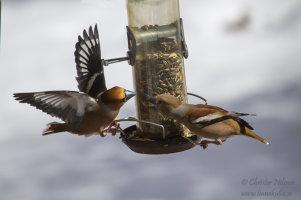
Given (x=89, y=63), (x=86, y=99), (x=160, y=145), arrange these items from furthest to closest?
(x=89, y=63) < (x=160, y=145) < (x=86, y=99)

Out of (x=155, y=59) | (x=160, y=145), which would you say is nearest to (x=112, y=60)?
(x=155, y=59)

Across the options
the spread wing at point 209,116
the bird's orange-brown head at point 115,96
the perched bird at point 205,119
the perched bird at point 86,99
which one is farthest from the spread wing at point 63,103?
the spread wing at point 209,116

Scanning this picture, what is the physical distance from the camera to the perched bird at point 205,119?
12.2 feet

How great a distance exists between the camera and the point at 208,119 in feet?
12.2

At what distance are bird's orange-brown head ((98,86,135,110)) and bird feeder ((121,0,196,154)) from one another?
0.42 meters

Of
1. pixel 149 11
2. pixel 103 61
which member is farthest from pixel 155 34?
pixel 103 61

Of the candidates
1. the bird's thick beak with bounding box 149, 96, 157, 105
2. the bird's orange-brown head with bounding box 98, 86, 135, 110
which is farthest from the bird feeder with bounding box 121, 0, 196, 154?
the bird's orange-brown head with bounding box 98, 86, 135, 110

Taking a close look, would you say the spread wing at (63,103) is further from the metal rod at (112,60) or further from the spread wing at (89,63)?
the metal rod at (112,60)

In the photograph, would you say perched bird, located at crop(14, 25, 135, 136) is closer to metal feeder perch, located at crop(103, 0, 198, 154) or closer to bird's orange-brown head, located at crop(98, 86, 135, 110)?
bird's orange-brown head, located at crop(98, 86, 135, 110)

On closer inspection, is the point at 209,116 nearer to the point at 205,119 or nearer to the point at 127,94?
the point at 205,119

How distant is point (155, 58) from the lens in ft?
13.6

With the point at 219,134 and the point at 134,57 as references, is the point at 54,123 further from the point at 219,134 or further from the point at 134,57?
the point at 219,134

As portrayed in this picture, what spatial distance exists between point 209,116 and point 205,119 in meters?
0.04

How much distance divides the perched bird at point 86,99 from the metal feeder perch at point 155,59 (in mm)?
147
